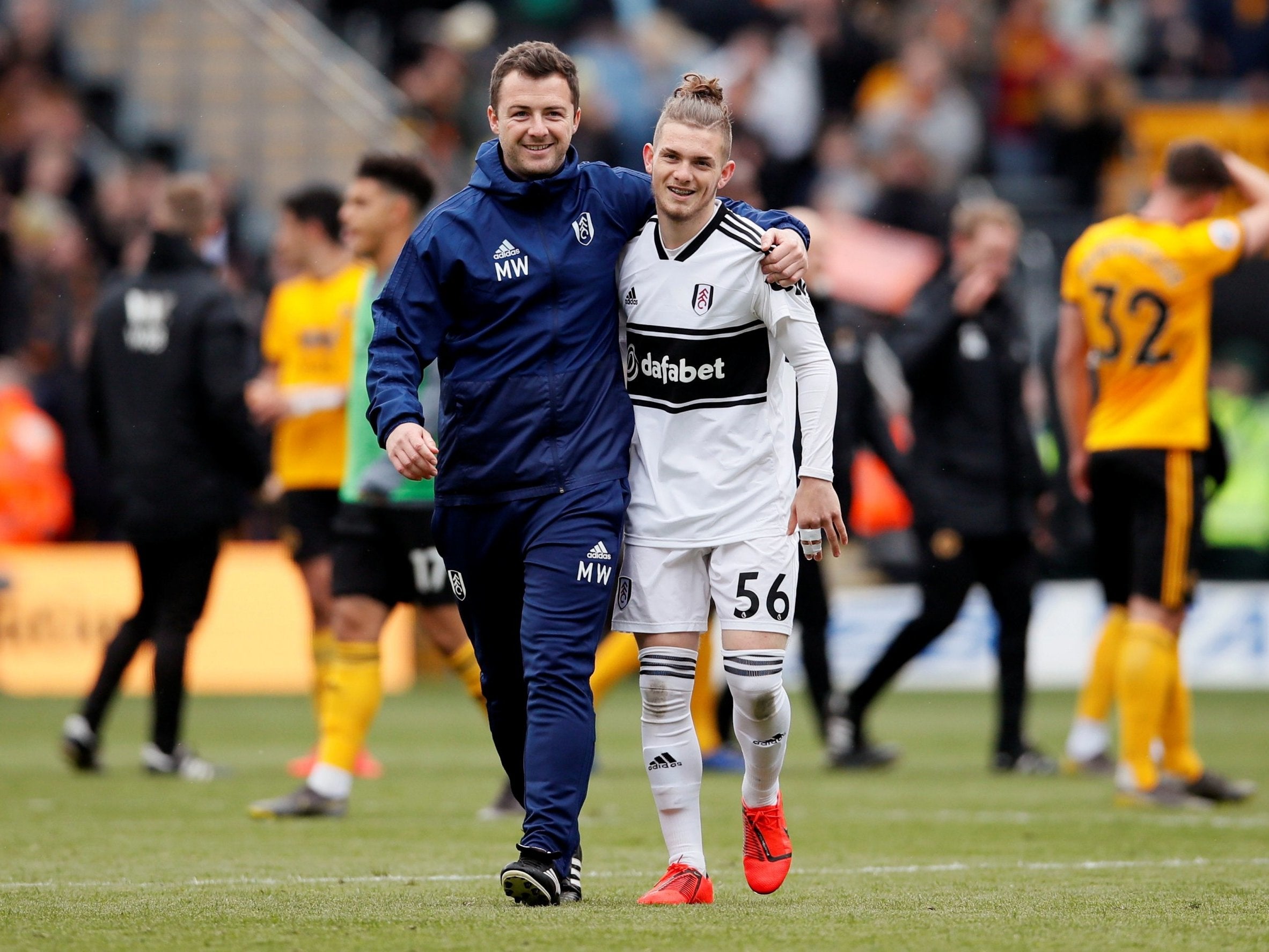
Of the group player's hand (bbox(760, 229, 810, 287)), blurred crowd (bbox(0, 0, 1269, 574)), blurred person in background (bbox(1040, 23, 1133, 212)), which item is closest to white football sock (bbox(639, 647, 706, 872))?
player's hand (bbox(760, 229, 810, 287))

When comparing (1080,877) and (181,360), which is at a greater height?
(181,360)

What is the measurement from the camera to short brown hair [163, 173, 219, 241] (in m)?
10.1

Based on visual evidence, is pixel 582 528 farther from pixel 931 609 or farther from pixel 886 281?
pixel 886 281

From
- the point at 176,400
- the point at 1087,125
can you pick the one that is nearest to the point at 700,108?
the point at 176,400

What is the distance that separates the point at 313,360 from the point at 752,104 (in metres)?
10.4

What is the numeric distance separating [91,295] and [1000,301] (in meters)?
8.83

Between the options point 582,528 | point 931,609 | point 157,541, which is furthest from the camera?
point 931,609

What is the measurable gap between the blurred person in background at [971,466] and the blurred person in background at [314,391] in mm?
2707

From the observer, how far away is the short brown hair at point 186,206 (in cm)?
1012

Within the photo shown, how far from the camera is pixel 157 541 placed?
10.0m

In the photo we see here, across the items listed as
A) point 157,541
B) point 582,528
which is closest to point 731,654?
point 582,528

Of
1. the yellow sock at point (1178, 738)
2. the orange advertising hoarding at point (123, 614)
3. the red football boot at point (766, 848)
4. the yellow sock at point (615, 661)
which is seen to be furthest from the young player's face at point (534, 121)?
the orange advertising hoarding at point (123, 614)

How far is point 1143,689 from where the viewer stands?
844 centimetres

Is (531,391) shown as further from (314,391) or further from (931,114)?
(931,114)
